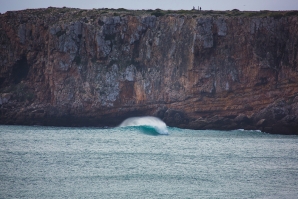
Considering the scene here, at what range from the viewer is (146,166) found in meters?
31.7

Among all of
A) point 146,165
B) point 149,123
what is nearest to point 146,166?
point 146,165

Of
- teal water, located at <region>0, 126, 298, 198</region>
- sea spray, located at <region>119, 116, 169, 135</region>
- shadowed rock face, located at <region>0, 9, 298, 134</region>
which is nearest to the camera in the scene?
teal water, located at <region>0, 126, 298, 198</region>

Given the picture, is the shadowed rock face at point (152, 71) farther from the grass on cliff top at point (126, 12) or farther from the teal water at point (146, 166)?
the teal water at point (146, 166)

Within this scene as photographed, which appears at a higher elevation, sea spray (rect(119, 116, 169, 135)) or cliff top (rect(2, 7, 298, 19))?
cliff top (rect(2, 7, 298, 19))

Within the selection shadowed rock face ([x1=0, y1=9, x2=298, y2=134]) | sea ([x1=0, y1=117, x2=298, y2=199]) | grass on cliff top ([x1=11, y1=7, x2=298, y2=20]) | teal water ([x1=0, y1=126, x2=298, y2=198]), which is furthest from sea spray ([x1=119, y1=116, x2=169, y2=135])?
grass on cliff top ([x1=11, y1=7, x2=298, y2=20])

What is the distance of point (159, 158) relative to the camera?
114 feet

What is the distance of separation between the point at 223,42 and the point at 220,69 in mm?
2533

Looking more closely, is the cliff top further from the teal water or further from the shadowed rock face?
the teal water

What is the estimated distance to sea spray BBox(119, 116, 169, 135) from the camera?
53.2 m

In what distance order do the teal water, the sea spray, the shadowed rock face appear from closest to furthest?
the teal water → the sea spray → the shadowed rock face

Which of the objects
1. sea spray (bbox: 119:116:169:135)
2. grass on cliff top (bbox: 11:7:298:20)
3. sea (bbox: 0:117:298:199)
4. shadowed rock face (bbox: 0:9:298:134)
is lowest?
sea (bbox: 0:117:298:199)

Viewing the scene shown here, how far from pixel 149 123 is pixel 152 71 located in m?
5.65

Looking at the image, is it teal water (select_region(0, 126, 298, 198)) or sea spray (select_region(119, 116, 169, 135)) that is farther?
sea spray (select_region(119, 116, 169, 135))

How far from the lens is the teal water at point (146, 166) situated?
25.3 metres
